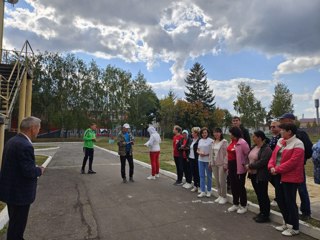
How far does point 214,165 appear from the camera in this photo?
7.32 meters

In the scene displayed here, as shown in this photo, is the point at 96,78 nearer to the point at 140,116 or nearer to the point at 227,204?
the point at 140,116

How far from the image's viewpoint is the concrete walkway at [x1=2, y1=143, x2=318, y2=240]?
5023mm

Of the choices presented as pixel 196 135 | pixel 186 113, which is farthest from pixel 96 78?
pixel 196 135

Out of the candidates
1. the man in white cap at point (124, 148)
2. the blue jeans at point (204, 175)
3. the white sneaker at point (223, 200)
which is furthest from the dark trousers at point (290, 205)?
the man in white cap at point (124, 148)

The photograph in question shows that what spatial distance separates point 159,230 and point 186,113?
4293 cm

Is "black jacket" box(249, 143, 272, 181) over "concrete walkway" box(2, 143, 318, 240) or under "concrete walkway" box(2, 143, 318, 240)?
over

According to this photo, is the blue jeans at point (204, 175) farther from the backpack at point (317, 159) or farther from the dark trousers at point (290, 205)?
the backpack at point (317, 159)

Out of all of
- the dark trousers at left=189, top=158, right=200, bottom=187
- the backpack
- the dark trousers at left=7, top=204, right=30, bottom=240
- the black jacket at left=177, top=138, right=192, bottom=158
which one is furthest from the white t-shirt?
the dark trousers at left=7, top=204, right=30, bottom=240

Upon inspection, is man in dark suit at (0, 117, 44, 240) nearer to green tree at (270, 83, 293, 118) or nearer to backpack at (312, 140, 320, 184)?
backpack at (312, 140, 320, 184)

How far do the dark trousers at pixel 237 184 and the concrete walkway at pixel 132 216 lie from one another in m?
0.33

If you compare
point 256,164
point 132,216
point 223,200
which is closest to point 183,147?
point 223,200

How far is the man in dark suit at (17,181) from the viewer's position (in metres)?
3.75

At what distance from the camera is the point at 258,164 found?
18.3 ft

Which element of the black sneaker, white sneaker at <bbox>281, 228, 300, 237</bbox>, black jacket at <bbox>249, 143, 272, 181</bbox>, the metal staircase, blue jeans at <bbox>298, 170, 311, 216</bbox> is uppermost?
the metal staircase
